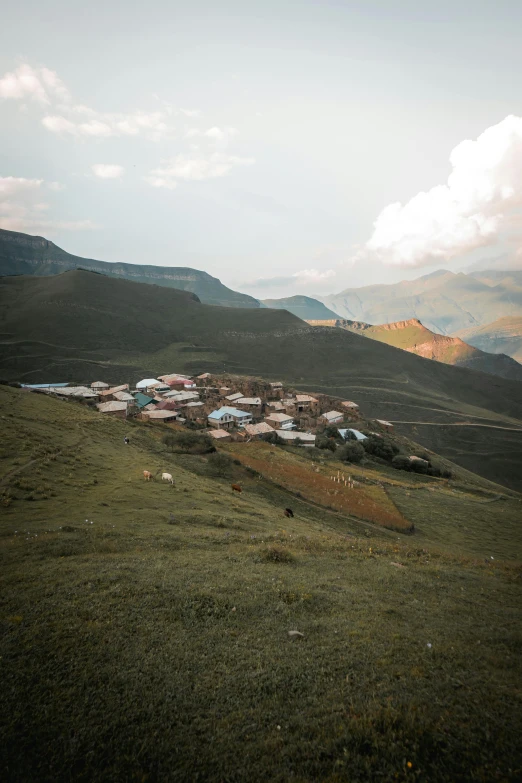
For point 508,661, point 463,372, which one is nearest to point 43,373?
point 508,661

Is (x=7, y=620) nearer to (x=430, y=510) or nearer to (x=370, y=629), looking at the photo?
(x=370, y=629)

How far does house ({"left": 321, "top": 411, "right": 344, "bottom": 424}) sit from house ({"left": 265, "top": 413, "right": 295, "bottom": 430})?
24.2 ft

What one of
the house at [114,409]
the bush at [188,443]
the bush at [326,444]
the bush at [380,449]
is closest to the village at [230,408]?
the house at [114,409]

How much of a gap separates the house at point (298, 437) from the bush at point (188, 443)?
1815 cm

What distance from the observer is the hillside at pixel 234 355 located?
101938 mm

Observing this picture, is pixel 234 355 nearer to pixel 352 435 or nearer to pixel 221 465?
pixel 352 435

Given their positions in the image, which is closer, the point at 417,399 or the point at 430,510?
the point at 430,510

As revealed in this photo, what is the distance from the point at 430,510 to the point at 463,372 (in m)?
139

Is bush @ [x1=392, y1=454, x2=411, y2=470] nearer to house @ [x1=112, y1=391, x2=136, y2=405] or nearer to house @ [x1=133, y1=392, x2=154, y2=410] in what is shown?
house @ [x1=133, y1=392, x2=154, y2=410]

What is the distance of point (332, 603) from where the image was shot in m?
12.3

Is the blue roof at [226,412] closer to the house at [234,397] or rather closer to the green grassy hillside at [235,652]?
the house at [234,397]

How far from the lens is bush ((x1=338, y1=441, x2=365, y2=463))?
52.0 m

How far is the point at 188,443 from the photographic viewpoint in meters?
42.8

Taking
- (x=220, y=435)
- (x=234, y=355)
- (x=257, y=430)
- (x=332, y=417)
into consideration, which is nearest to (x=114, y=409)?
(x=220, y=435)
